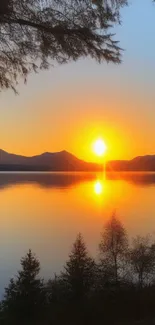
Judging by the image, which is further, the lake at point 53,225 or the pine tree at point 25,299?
the lake at point 53,225

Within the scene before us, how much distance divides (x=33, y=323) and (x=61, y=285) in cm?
506

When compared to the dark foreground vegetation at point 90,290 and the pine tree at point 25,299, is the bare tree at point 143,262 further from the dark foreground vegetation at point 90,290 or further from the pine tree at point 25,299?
the pine tree at point 25,299

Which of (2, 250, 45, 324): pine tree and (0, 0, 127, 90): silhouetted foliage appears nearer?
(0, 0, 127, 90): silhouetted foliage

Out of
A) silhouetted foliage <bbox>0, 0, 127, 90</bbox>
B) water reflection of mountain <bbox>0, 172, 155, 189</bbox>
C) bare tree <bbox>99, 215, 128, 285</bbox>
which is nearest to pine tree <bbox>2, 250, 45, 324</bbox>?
bare tree <bbox>99, 215, 128, 285</bbox>

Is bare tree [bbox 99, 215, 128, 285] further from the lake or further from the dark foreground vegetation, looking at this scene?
the lake

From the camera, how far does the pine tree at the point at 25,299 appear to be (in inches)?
526

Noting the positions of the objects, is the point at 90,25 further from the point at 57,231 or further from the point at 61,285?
the point at 57,231

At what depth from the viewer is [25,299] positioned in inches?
611

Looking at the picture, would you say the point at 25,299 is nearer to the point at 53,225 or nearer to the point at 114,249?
the point at 114,249

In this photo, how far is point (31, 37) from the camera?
458cm

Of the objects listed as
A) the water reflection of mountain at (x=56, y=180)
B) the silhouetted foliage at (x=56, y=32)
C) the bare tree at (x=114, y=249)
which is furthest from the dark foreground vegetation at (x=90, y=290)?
the water reflection of mountain at (x=56, y=180)

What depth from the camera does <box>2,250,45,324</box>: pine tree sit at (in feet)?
43.8

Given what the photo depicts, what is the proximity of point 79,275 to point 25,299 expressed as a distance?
3.20 m

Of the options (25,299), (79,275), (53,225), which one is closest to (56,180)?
(53,225)
